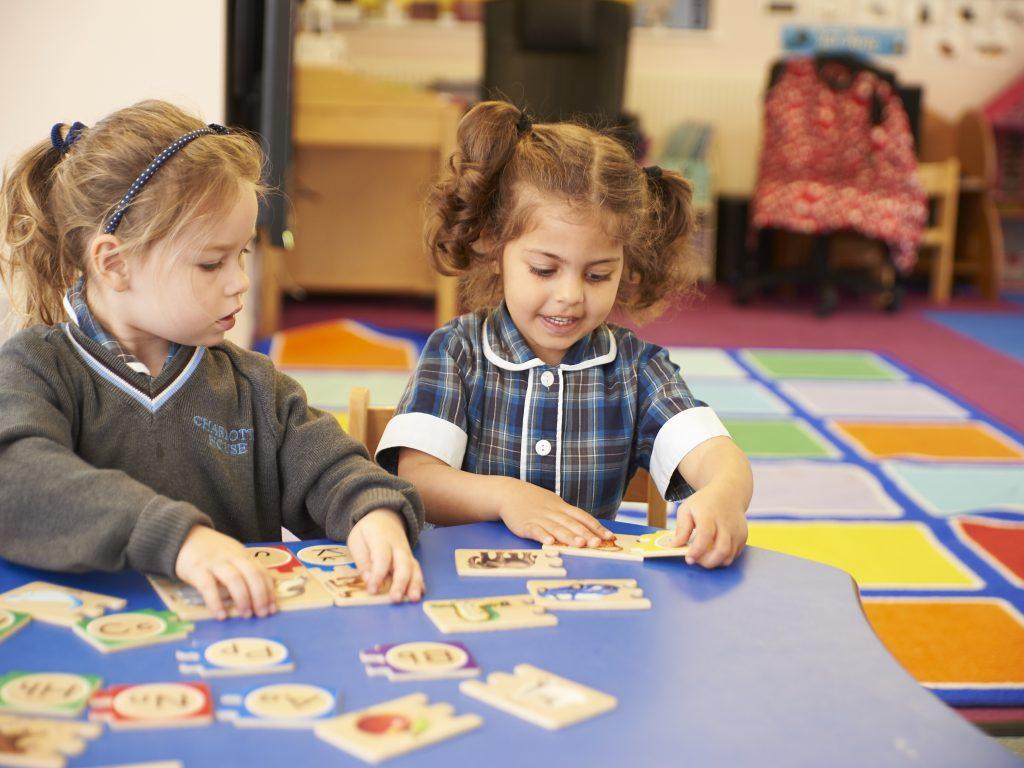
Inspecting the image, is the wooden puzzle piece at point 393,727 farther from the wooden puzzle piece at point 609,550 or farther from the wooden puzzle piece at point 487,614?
the wooden puzzle piece at point 609,550

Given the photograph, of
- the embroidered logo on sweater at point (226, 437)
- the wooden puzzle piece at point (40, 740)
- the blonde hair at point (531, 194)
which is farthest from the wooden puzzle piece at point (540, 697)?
the blonde hair at point (531, 194)

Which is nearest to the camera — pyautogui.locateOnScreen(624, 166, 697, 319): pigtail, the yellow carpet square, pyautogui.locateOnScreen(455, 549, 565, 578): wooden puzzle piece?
pyautogui.locateOnScreen(455, 549, 565, 578): wooden puzzle piece

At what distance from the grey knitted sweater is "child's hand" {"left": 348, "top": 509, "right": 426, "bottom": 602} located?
2 centimetres

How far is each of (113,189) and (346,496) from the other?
1.25 feet

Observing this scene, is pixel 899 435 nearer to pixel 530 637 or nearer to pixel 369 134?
pixel 369 134

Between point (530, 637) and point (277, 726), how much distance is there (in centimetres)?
22

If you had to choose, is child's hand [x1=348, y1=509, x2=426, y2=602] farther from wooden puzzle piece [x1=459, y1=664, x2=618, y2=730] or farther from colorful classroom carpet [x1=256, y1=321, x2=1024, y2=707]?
colorful classroom carpet [x1=256, y1=321, x2=1024, y2=707]

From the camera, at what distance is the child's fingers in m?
0.93

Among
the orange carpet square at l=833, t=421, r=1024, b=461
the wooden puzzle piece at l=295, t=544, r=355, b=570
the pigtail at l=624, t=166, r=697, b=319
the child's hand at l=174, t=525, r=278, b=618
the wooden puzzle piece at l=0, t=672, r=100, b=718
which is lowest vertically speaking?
the orange carpet square at l=833, t=421, r=1024, b=461

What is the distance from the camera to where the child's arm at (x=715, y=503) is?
1.11 metres

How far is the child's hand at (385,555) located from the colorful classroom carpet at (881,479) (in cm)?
121

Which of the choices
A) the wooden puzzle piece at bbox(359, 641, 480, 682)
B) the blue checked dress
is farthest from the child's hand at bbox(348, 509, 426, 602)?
the blue checked dress

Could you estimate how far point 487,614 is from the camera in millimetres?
940

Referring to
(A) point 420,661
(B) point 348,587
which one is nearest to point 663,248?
(B) point 348,587
